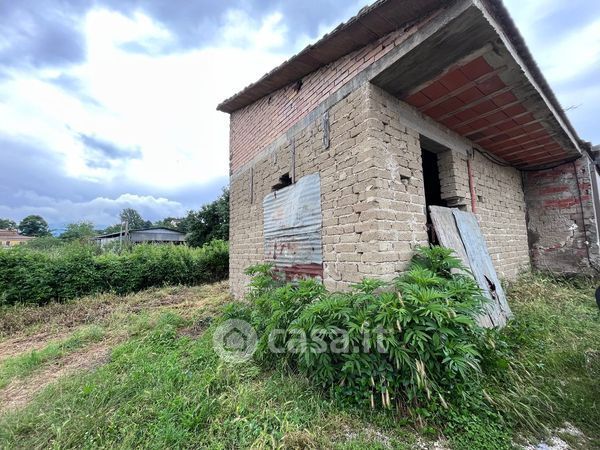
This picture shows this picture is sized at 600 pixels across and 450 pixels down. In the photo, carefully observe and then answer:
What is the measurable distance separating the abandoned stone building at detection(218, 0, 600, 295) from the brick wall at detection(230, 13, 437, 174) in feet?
0.08

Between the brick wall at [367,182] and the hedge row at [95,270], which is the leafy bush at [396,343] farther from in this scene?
the hedge row at [95,270]

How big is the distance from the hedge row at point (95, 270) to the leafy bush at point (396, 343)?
7387mm

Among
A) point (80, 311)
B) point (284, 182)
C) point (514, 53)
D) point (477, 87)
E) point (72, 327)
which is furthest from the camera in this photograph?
point (80, 311)

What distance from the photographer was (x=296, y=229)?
3932 millimetres

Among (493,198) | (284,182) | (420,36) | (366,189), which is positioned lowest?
(366,189)

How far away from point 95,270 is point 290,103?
7.17m

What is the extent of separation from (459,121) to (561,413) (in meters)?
3.52

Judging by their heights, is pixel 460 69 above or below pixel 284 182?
above

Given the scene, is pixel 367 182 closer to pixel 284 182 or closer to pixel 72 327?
pixel 284 182

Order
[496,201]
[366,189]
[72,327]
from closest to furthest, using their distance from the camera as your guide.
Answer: [366,189] → [496,201] → [72,327]

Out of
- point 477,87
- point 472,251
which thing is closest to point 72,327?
point 472,251

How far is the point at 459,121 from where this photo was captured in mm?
3797

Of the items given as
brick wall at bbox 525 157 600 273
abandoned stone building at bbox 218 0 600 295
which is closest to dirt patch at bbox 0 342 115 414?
abandoned stone building at bbox 218 0 600 295

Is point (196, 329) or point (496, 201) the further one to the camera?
point (496, 201)
